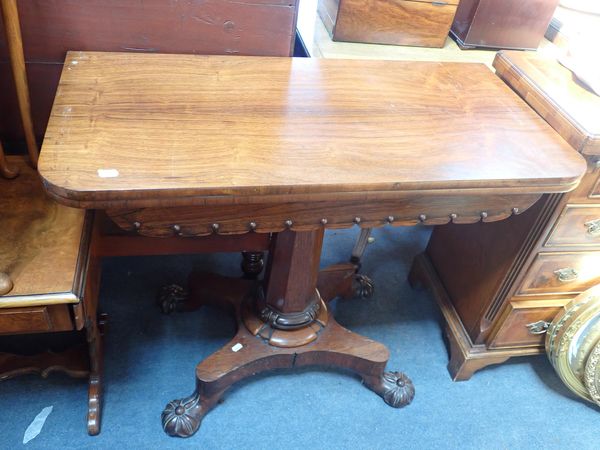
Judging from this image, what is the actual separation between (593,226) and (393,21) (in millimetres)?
768

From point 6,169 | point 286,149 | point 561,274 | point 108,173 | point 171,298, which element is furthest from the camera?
point 171,298

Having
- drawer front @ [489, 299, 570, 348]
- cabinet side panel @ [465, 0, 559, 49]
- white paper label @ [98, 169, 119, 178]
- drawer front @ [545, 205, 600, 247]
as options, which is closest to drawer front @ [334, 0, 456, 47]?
cabinet side panel @ [465, 0, 559, 49]

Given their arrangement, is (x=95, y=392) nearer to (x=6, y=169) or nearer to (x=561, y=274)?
(x=6, y=169)

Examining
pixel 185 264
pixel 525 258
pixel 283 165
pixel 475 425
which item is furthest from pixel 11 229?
pixel 475 425

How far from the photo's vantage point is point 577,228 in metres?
1.18

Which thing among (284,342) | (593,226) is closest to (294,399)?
(284,342)

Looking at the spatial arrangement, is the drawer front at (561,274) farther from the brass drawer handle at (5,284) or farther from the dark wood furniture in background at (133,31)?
the brass drawer handle at (5,284)

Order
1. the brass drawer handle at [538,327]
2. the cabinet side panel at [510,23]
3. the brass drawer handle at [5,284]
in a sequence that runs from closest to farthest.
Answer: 1. the brass drawer handle at [5,284]
2. the brass drawer handle at [538,327]
3. the cabinet side panel at [510,23]

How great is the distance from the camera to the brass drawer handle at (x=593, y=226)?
1173mm

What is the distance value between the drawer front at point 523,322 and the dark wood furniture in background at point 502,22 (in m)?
0.81

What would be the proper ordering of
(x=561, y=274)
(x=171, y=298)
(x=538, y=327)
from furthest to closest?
(x=171, y=298) → (x=538, y=327) → (x=561, y=274)

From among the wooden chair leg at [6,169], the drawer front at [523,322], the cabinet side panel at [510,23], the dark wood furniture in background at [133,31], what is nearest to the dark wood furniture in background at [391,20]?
the cabinet side panel at [510,23]

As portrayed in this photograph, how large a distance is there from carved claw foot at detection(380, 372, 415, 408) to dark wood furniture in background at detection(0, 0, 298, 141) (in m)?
0.91

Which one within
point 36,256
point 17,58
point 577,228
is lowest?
point 36,256
